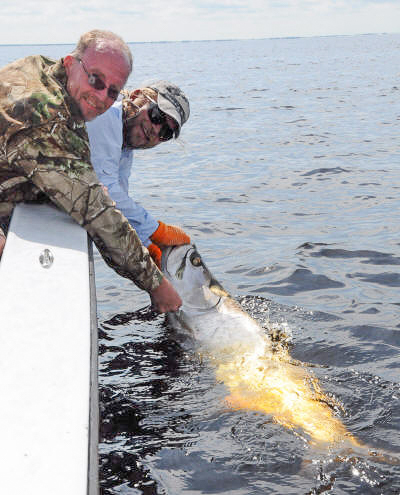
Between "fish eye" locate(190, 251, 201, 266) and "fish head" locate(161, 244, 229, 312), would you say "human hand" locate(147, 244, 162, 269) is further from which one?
"fish eye" locate(190, 251, 201, 266)

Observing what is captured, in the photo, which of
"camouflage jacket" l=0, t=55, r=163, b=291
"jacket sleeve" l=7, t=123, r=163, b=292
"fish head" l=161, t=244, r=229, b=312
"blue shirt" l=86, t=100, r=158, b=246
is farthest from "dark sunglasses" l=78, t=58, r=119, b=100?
"fish head" l=161, t=244, r=229, b=312

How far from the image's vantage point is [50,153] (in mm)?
4113

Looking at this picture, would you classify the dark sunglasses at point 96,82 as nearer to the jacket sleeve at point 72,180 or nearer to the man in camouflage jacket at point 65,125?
the man in camouflage jacket at point 65,125

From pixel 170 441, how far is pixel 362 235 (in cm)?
648

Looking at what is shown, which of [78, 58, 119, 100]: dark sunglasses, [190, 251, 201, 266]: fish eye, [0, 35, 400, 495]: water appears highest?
[78, 58, 119, 100]: dark sunglasses

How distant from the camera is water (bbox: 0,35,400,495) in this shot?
444 cm

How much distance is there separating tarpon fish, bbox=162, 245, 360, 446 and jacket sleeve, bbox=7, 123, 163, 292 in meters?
1.64

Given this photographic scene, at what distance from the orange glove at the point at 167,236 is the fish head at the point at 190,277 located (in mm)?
56

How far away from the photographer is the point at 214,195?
13836 millimetres

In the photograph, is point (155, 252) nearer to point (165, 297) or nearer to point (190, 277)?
point (190, 277)

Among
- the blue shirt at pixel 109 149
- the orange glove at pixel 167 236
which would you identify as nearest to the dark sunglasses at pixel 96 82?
the blue shirt at pixel 109 149

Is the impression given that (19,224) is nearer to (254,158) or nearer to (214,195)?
(214,195)

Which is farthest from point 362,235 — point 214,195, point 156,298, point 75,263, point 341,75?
point 341,75

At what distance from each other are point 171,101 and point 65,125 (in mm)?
1754
